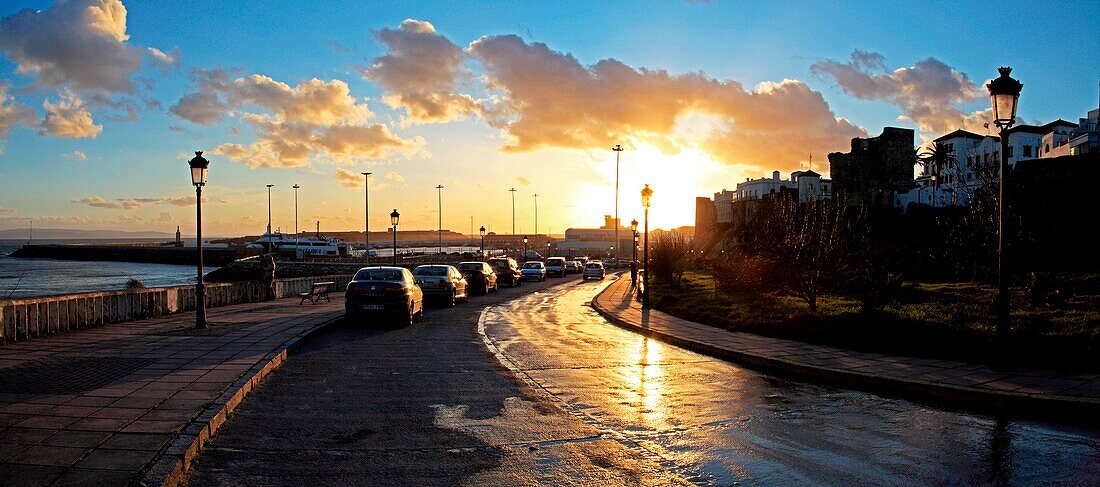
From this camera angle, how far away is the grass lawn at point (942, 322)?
1124cm

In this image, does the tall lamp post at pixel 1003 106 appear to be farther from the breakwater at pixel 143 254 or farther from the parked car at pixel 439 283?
the breakwater at pixel 143 254

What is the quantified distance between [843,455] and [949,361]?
606cm

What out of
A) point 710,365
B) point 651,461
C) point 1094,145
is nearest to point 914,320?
point 710,365

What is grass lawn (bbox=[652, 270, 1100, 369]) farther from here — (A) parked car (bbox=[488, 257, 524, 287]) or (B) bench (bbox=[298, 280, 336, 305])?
(A) parked car (bbox=[488, 257, 524, 287])

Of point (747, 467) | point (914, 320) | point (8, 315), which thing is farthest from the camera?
point (914, 320)

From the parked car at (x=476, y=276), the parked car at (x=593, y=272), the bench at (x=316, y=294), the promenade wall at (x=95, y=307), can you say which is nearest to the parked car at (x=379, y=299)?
the promenade wall at (x=95, y=307)

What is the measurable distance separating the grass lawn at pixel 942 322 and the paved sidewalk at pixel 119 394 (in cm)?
1009

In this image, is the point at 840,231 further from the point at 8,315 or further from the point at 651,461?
the point at 8,315

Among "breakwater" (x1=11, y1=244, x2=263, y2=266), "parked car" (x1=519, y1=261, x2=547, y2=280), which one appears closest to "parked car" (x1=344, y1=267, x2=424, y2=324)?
"parked car" (x1=519, y1=261, x2=547, y2=280)

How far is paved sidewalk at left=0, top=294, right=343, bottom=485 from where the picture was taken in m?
5.86

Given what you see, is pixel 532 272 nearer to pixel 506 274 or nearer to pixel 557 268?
pixel 557 268

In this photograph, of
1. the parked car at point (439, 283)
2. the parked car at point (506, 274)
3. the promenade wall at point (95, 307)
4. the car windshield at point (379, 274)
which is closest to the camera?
the promenade wall at point (95, 307)

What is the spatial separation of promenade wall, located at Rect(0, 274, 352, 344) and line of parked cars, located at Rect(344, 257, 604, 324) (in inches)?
154

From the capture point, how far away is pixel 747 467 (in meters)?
6.27
